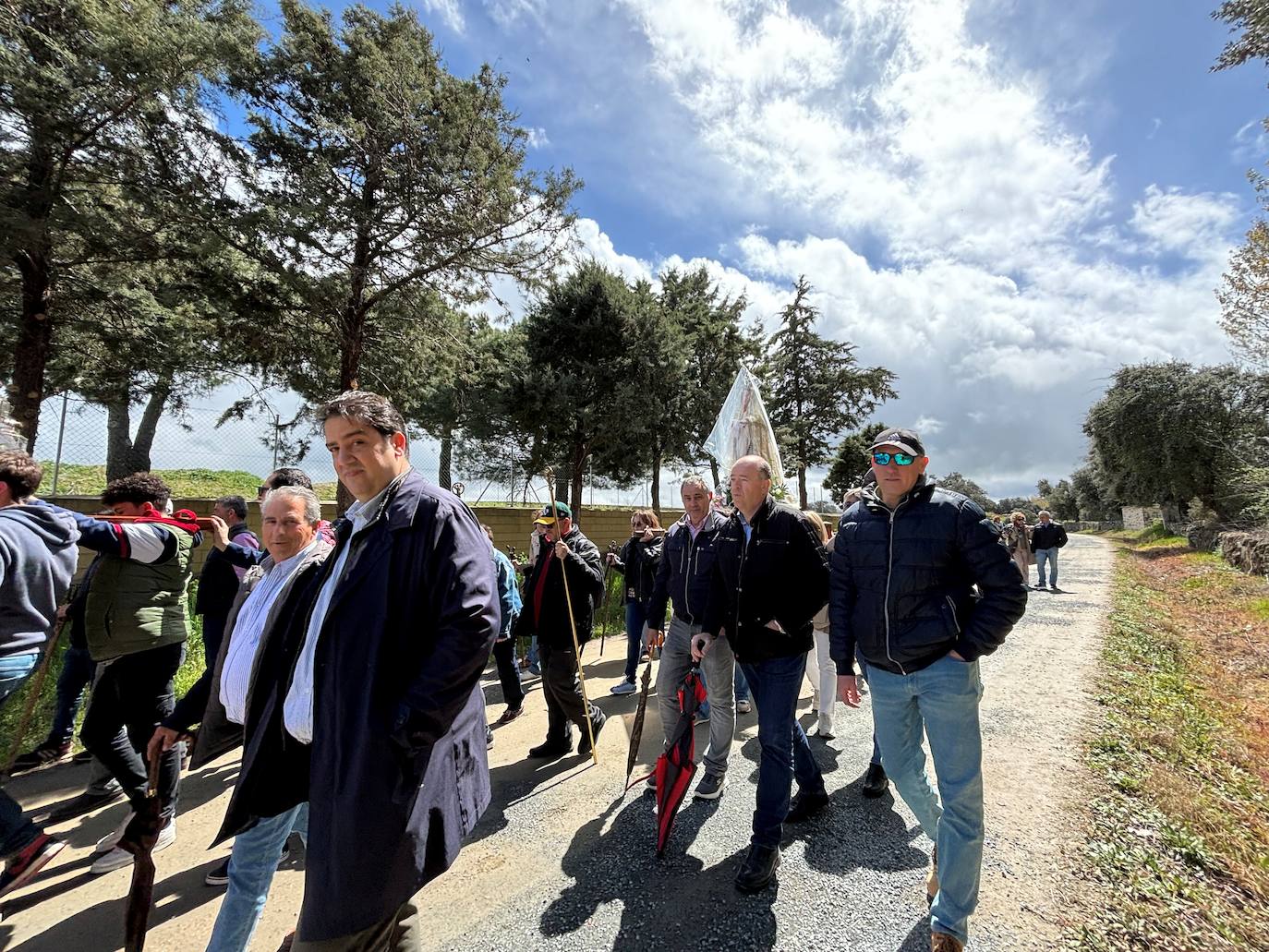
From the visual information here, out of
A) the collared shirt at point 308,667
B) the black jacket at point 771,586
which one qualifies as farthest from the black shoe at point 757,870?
the collared shirt at point 308,667

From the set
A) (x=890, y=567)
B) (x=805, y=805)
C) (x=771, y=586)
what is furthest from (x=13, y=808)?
(x=890, y=567)

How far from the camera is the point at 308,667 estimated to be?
65.5 inches

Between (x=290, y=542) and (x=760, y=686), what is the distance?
2.36m

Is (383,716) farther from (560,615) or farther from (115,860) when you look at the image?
(115,860)

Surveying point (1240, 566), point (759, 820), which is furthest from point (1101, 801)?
point (1240, 566)

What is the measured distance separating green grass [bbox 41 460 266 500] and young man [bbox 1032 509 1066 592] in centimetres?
1816

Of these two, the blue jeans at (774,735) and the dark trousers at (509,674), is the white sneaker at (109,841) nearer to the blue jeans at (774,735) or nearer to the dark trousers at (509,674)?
the dark trousers at (509,674)

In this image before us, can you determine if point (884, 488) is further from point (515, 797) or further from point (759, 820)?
point (515, 797)

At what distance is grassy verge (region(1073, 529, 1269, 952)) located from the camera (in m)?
2.43

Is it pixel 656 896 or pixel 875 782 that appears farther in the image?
pixel 875 782

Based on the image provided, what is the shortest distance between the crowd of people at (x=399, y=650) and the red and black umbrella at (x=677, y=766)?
0.91 feet

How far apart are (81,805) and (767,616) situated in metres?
4.43

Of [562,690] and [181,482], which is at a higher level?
[181,482]

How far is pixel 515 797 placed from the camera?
363cm
